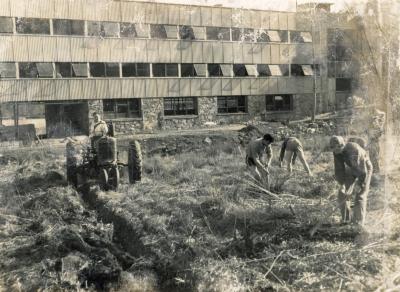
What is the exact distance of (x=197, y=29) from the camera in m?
29.2

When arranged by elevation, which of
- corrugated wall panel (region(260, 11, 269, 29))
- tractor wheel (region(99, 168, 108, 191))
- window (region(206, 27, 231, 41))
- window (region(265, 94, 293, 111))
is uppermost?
corrugated wall panel (region(260, 11, 269, 29))

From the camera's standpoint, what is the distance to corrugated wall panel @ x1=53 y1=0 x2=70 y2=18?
80.3 feet

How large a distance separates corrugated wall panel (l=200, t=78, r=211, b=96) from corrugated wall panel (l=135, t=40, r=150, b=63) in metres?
4.43

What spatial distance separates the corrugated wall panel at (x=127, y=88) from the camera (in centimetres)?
2662

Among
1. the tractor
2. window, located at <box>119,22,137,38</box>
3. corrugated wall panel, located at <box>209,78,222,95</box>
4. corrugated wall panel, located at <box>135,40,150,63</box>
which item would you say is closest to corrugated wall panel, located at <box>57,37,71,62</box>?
window, located at <box>119,22,137,38</box>

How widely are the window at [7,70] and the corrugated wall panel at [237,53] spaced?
14269 millimetres

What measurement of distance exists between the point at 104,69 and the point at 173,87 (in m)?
4.80

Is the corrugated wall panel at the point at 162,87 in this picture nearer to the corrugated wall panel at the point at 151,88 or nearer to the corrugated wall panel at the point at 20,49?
the corrugated wall panel at the point at 151,88

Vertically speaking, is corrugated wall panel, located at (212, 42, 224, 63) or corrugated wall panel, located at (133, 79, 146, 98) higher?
corrugated wall panel, located at (212, 42, 224, 63)

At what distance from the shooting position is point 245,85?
103ft

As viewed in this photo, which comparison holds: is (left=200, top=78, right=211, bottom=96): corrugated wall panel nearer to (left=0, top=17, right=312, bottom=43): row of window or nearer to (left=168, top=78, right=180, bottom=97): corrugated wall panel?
(left=168, top=78, right=180, bottom=97): corrugated wall panel

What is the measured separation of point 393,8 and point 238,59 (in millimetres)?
21256

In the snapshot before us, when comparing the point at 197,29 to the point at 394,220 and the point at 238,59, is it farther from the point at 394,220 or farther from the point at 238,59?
the point at 394,220

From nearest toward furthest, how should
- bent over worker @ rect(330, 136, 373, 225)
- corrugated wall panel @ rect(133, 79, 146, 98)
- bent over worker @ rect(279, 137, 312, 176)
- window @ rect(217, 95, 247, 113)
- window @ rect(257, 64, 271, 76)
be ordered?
bent over worker @ rect(330, 136, 373, 225)
bent over worker @ rect(279, 137, 312, 176)
corrugated wall panel @ rect(133, 79, 146, 98)
window @ rect(217, 95, 247, 113)
window @ rect(257, 64, 271, 76)
